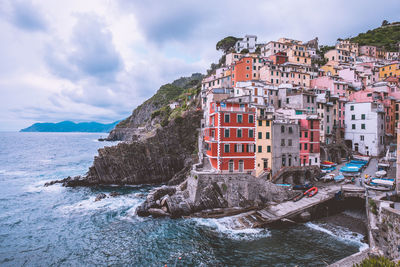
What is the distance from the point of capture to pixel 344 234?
2636 cm

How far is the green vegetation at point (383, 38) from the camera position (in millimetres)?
110562

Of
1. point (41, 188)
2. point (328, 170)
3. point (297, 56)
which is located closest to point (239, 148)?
point (328, 170)

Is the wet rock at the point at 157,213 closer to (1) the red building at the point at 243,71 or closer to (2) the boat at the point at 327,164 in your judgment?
(2) the boat at the point at 327,164

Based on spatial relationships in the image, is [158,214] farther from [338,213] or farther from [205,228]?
[338,213]

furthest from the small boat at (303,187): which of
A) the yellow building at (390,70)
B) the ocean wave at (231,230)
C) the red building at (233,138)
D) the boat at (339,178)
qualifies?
the yellow building at (390,70)

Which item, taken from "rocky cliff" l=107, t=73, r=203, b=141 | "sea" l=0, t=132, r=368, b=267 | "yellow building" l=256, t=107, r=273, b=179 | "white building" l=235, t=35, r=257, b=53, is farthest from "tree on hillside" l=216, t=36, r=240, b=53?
"sea" l=0, t=132, r=368, b=267

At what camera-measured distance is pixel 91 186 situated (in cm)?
5159

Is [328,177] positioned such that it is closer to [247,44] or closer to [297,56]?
[297,56]

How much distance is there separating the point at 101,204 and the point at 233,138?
1065 inches

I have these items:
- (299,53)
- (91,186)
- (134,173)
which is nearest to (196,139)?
(134,173)

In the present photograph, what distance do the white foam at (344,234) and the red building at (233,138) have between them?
42.3 ft

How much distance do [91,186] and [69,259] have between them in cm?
3035

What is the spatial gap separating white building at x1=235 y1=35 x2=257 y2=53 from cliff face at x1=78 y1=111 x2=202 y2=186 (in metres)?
53.3

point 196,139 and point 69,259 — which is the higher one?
point 196,139
